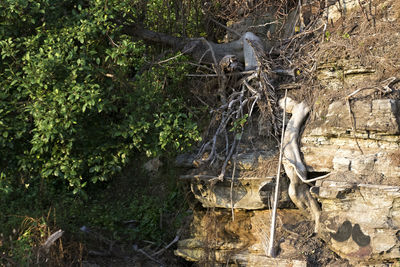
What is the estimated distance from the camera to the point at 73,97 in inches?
250

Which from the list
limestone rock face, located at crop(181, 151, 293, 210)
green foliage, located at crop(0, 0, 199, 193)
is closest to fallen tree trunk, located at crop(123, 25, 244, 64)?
green foliage, located at crop(0, 0, 199, 193)

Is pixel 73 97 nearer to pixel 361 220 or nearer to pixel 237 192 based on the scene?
pixel 237 192

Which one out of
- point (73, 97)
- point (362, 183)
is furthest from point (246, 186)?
point (73, 97)

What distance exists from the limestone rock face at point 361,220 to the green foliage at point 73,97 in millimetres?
1931

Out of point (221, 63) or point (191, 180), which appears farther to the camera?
point (221, 63)

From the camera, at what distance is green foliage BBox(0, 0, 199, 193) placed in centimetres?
639

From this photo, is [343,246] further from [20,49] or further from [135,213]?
[20,49]

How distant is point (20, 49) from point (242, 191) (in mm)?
3685

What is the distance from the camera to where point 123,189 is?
8844 mm

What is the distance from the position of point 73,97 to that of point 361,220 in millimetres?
3833

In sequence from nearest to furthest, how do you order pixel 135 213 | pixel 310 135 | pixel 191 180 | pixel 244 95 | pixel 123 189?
1. pixel 310 135
2. pixel 191 180
3. pixel 244 95
4. pixel 135 213
5. pixel 123 189

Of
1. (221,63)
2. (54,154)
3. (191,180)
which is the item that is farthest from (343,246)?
(54,154)

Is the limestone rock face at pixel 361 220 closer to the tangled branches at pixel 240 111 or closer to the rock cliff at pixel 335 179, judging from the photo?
the rock cliff at pixel 335 179

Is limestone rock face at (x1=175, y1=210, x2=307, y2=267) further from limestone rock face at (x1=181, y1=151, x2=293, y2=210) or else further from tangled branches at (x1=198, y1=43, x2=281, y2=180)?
tangled branches at (x1=198, y1=43, x2=281, y2=180)
